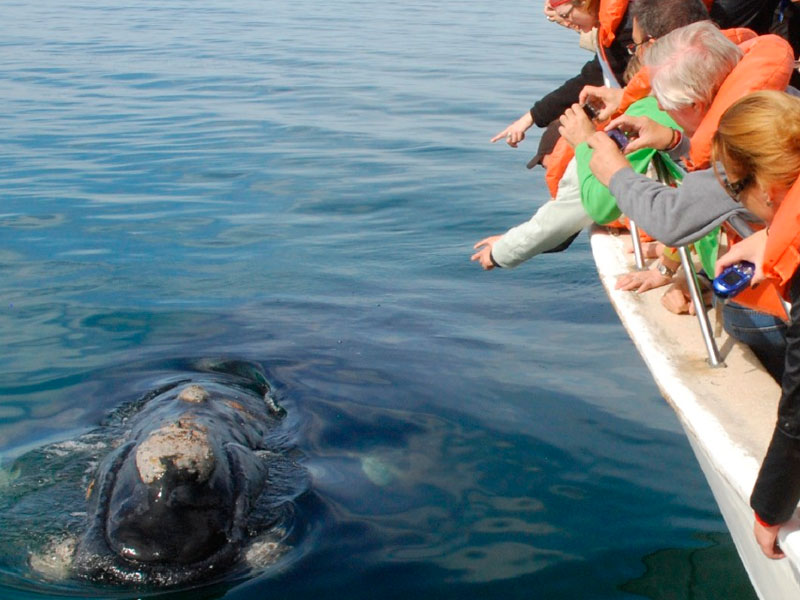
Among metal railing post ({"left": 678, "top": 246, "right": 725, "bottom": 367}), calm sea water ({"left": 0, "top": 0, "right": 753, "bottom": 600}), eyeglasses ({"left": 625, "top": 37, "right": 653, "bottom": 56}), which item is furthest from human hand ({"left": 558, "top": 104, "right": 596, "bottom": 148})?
calm sea water ({"left": 0, "top": 0, "right": 753, "bottom": 600})

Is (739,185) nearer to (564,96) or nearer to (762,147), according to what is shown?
(762,147)

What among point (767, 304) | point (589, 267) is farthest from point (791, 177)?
point (589, 267)

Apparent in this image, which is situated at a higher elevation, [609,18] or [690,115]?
[609,18]

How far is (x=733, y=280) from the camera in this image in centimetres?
421

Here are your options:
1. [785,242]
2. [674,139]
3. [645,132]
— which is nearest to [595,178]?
[645,132]

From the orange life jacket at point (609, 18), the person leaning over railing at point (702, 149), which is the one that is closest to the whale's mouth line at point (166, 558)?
the person leaning over railing at point (702, 149)

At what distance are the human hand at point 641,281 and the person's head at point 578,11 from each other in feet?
6.61

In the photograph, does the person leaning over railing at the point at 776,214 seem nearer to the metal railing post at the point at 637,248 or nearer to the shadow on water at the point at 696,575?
the shadow on water at the point at 696,575

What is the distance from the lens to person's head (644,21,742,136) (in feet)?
15.6

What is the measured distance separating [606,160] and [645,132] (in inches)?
21.7

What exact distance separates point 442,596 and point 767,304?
2.10 metres

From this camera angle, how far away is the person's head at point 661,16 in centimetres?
579

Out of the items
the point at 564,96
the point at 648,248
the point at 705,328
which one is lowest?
the point at 648,248

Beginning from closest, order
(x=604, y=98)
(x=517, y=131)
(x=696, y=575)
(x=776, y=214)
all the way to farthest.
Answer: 1. (x=776, y=214)
2. (x=696, y=575)
3. (x=604, y=98)
4. (x=517, y=131)
